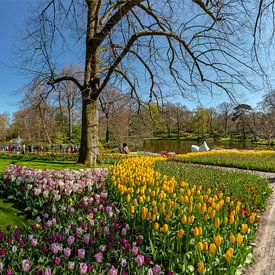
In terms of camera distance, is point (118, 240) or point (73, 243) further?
point (118, 240)

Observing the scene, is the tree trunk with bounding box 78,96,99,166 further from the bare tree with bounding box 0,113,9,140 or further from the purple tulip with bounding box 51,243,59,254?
the bare tree with bounding box 0,113,9,140

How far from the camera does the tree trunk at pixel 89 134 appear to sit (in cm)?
1024

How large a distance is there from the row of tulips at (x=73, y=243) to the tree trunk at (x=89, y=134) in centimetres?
497

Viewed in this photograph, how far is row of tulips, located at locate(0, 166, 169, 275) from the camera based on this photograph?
250 cm

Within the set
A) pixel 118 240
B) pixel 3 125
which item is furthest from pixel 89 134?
pixel 3 125

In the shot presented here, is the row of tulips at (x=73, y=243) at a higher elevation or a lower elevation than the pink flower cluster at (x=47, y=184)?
lower

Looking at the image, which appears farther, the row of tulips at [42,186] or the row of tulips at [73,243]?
the row of tulips at [42,186]

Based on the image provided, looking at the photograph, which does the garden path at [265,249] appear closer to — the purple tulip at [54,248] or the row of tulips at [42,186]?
the purple tulip at [54,248]

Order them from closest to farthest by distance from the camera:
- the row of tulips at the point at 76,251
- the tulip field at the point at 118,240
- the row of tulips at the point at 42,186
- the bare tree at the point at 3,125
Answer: the row of tulips at the point at 76,251 → the tulip field at the point at 118,240 → the row of tulips at the point at 42,186 → the bare tree at the point at 3,125

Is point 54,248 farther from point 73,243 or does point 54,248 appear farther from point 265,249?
point 265,249

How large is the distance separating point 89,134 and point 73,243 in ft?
24.2

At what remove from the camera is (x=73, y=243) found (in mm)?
3053

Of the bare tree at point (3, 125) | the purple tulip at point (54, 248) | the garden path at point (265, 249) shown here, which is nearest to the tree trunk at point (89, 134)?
the garden path at point (265, 249)

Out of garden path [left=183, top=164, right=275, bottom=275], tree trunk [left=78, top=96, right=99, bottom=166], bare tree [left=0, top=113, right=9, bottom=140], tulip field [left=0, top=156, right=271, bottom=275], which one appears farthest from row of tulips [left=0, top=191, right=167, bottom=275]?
bare tree [left=0, top=113, right=9, bottom=140]
